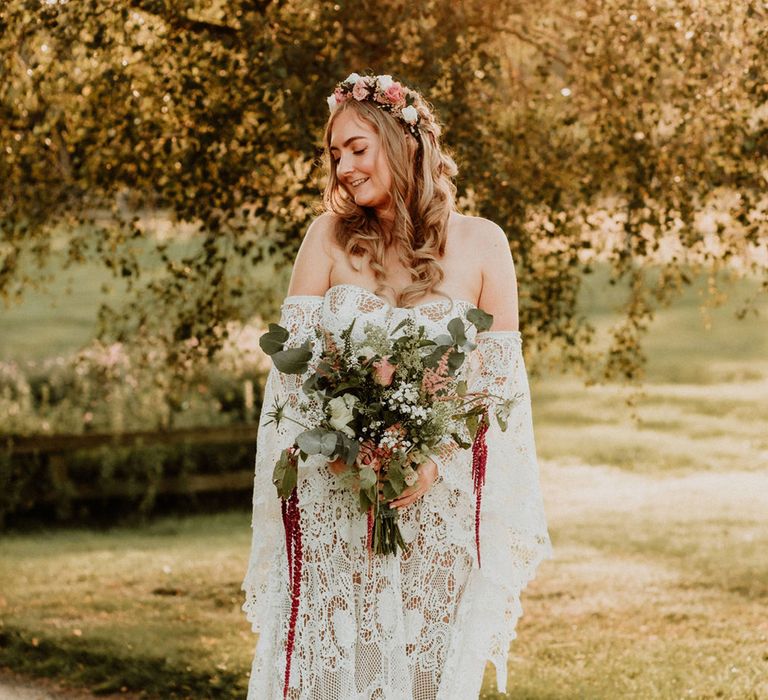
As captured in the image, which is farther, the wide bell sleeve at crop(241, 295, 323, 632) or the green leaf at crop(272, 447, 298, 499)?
the wide bell sleeve at crop(241, 295, 323, 632)

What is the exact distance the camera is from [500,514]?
399 centimetres

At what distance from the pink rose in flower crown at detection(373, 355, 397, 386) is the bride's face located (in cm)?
62

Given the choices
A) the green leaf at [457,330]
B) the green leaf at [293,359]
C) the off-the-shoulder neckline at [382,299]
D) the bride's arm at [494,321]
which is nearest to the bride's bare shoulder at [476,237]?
the bride's arm at [494,321]

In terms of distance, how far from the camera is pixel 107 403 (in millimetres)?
13203

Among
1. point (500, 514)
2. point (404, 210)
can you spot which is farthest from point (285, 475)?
point (404, 210)

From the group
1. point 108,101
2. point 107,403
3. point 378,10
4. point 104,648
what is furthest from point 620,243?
point 107,403

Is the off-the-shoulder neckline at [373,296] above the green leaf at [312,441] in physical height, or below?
above

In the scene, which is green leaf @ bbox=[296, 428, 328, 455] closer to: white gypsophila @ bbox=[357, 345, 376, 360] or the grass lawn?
white gypsophila @ bbox=[357, 345, 376, 360]

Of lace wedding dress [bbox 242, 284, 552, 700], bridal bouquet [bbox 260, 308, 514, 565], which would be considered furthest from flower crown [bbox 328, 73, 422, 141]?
bridal bouquet [bbox 260, 308, 514, 565]

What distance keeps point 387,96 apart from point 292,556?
1.44 metres

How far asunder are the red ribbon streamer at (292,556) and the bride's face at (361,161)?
3.06ft

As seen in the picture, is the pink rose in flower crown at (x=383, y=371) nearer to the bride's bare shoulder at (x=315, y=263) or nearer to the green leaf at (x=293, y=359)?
the green leaf at (x=293, y=359)

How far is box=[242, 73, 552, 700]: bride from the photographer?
380cm

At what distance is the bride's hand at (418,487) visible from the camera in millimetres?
3674
